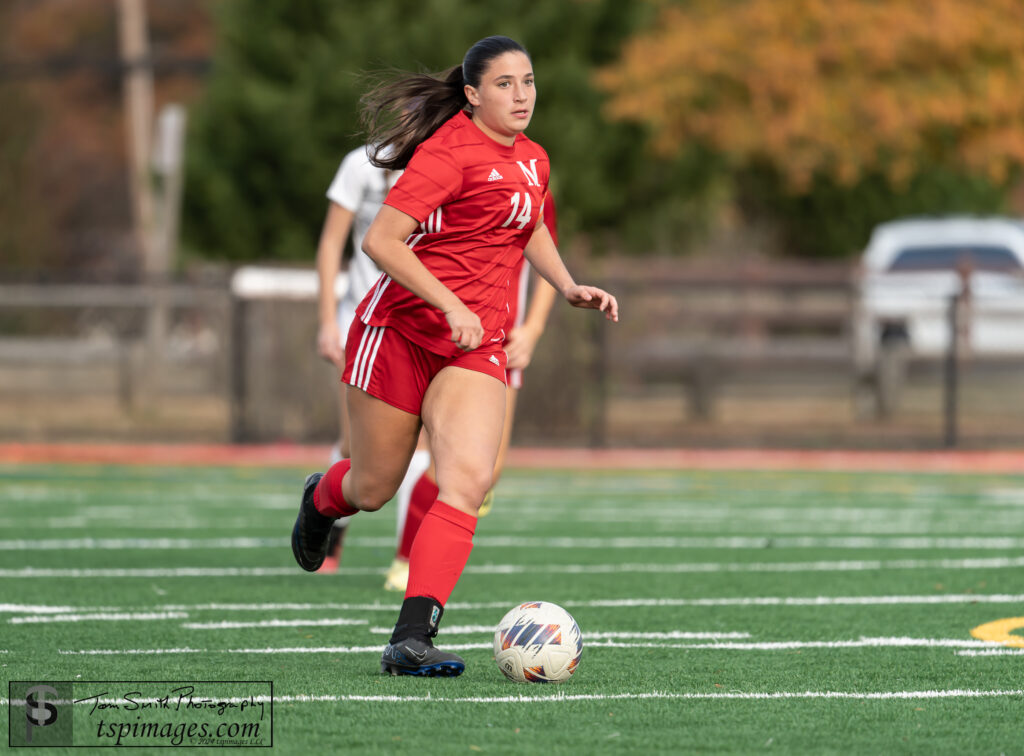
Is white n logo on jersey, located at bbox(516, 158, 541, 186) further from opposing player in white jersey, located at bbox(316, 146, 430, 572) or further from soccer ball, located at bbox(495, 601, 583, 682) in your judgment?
opposing player in white jersey, located at bbox(316, 146, 430, 572)

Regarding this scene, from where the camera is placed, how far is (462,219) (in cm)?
624

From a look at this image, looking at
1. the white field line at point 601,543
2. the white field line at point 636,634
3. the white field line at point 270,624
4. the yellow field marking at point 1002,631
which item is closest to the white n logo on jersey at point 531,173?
the white field line at point 636,634

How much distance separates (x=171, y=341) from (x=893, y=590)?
1460 centimetres

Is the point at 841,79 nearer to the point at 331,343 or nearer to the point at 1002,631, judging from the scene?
the point at 331,343

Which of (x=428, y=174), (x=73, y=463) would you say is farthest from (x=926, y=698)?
(x=73, y=463)

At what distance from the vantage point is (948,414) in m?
19.1

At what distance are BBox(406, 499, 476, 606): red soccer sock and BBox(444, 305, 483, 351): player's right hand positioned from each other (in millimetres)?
577

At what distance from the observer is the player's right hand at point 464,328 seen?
5914 millimetres

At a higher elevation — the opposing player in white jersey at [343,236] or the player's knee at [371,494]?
the opposing player in white jersey at [343,236]

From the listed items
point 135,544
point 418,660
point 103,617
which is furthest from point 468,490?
point 135,544

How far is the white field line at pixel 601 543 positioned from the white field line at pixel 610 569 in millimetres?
782

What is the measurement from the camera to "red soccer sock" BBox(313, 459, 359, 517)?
22.3ft

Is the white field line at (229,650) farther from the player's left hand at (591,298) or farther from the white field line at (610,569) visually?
the white field line at (610,569)

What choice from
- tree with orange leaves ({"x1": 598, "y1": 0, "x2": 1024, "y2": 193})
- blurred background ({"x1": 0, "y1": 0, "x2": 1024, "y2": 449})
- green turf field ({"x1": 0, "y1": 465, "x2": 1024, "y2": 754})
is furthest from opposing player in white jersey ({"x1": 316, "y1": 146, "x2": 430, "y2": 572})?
tree with orange leaves ({"x1": 598, "y1": 0, "x2": 1024, "y2": 193})
